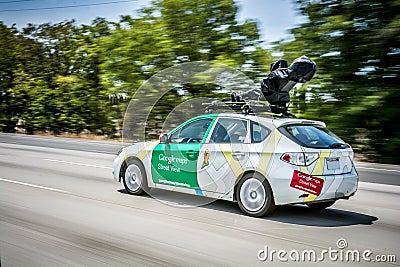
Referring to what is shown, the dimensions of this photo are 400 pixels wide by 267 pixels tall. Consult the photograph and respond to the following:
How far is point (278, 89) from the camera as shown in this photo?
29.2ft

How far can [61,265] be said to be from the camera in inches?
212

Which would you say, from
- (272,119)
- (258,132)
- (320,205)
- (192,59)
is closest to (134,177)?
(258,132)

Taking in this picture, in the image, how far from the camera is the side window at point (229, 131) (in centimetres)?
809

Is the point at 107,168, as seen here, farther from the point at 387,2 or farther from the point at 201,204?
the point at 387,2

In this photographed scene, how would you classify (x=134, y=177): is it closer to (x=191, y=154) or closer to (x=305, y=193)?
(x=191, y=154)

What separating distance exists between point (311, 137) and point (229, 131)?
4.29 ft

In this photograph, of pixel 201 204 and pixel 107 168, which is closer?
pixel 201 204

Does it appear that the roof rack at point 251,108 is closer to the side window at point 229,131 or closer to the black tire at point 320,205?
the side window at point 229,131

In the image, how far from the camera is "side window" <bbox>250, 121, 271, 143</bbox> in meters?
7.83

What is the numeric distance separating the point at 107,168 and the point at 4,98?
24.9 metres

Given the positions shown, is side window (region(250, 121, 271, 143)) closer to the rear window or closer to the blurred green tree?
the rear window

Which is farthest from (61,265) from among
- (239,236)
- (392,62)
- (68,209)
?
(392,62)

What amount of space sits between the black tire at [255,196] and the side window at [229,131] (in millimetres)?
660

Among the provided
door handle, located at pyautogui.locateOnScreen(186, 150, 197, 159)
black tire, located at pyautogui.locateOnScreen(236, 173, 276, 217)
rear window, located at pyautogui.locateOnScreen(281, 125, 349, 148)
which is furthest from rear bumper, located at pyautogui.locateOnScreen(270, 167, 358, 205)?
door handle, located at pyautogui.locateOnScreen(186, 150, 197, 159)
